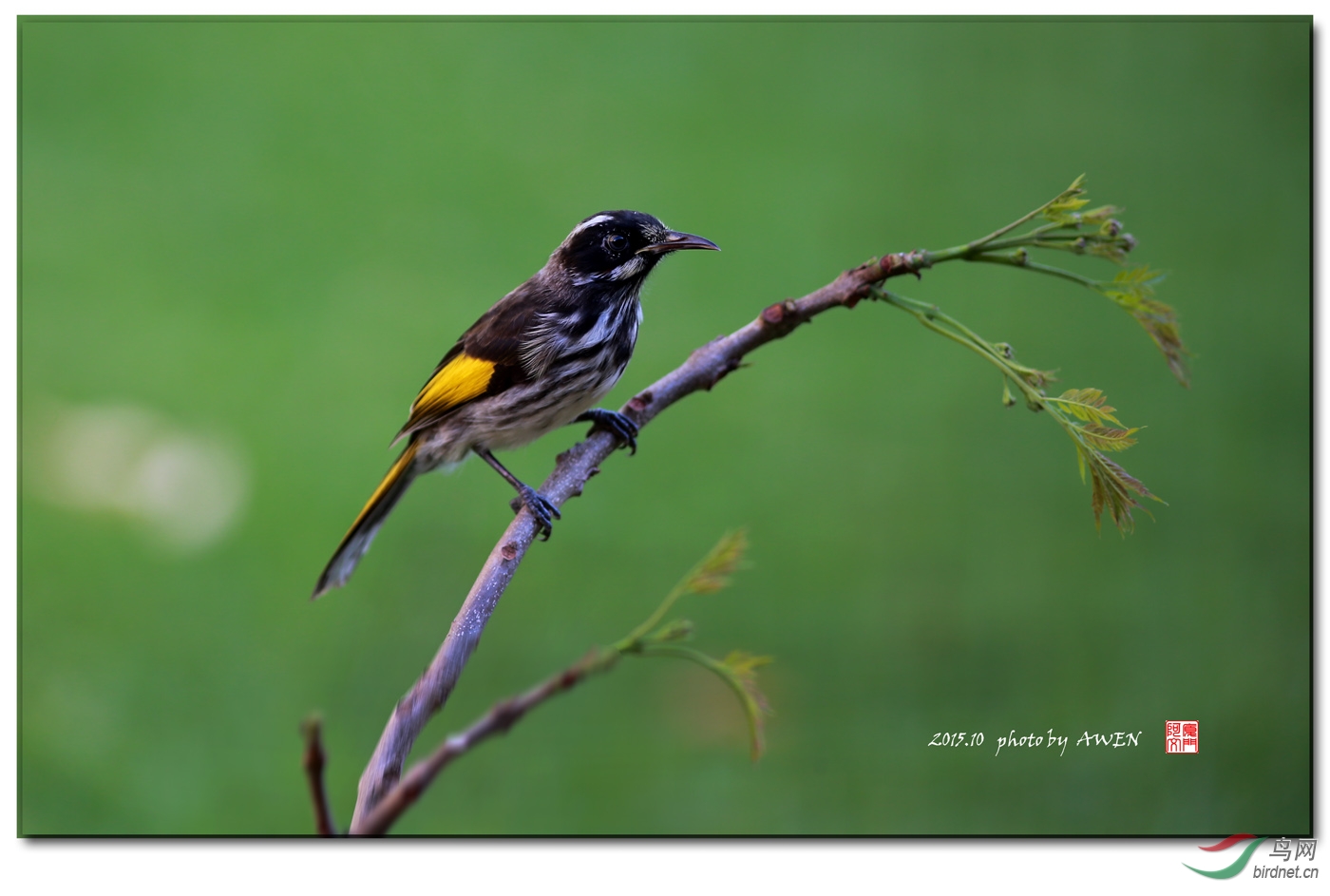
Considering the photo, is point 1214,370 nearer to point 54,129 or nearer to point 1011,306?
point 1011,306

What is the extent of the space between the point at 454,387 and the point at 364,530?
0.28 metres

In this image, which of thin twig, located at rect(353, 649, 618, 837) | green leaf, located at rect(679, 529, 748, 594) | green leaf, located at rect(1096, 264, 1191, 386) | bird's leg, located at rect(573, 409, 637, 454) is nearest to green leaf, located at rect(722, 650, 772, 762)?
green leaf, located at rect(679, 529, 748, 594)

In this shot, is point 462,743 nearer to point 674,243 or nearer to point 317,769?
point 317,769

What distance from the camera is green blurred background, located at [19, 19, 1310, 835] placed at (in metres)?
2.01

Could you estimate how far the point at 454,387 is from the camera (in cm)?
168

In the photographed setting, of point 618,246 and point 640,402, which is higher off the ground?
point 618,246

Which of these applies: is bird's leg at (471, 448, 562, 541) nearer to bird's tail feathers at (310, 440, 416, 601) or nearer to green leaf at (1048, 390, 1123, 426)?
bird's tail feathers at (310, 440, 416, 601)

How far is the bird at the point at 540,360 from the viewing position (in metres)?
1.66

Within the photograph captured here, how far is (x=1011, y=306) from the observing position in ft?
9.16

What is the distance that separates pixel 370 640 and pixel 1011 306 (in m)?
1.95

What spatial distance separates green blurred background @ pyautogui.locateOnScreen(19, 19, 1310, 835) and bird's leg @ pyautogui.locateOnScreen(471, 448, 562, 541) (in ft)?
1.43
